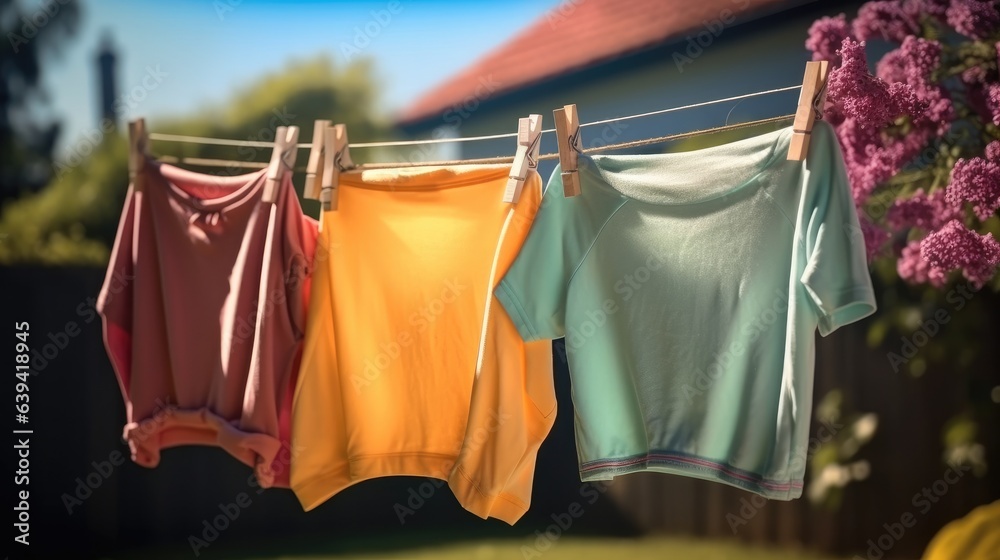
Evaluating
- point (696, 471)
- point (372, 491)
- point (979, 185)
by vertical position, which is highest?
point (979, 185)

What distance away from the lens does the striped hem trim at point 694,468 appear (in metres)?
1.55

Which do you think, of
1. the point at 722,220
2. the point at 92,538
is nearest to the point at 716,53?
the point at 722,220

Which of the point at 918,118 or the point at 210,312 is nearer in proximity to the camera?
the point at 918,118

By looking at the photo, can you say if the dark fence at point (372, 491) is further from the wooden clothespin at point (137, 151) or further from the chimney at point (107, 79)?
the chimney at point (107, 79)

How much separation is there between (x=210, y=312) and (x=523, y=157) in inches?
31.4

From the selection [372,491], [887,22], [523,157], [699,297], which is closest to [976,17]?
[887,22]

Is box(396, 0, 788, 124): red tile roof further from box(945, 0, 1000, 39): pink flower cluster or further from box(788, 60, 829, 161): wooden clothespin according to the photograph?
box(788, 60, 829, 161): wooden clothespin

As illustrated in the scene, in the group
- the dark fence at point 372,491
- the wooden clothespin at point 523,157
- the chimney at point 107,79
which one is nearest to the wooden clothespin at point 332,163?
the wooden clothespin at point 523,157

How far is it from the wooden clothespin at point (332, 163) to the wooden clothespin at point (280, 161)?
0.07m

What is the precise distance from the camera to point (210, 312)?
2041 millimetres

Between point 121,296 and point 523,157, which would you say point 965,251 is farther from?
point 121,296

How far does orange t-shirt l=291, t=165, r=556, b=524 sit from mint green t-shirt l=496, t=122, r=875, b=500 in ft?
0.66

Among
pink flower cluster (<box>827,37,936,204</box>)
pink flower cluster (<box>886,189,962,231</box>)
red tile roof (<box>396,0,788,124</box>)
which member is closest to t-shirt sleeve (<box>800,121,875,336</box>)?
pink flower cluster (<box>827,37,936,204</box>)

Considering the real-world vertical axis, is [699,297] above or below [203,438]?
above
